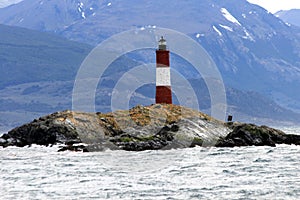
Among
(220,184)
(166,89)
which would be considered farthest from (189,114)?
(220,184)

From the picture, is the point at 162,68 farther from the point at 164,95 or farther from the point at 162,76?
the point at 164,95

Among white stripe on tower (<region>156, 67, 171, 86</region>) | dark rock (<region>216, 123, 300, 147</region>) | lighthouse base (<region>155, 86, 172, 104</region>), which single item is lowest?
dark rock (<region>216, 123, 300, 147</region>)

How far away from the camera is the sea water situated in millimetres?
38625

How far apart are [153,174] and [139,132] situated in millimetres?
22631

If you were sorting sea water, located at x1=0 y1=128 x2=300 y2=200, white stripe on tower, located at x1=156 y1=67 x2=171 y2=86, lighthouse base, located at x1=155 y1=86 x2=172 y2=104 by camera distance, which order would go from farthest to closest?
lighthouse base, located at x1=155 y1=86 x2=172 y2=104
white stripe on tower, located at x1=156 y1=67 x2=171 y2=86
sea water, located at x1=0 y1=128 x2=300 y2=200

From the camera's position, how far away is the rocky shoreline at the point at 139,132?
219 ft

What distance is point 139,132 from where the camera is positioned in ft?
228

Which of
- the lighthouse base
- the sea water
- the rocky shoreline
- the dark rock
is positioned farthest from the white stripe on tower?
the sea water

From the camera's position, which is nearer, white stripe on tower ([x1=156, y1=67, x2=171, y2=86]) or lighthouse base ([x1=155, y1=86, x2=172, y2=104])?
white stripe on tower ([x1=156, y1=67, x2=171, y2=86])

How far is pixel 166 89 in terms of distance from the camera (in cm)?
8062

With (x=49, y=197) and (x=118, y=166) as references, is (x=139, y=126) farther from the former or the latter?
(x=49, y=197)

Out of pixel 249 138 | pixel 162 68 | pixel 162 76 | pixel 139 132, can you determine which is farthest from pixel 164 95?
pixel 249 138

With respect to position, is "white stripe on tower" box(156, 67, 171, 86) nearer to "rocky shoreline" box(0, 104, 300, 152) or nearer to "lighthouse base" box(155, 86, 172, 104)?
"lighthouse base" box(155, 86, 172, 104)

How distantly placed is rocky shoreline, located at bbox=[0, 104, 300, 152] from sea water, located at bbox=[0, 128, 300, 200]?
2581mm
